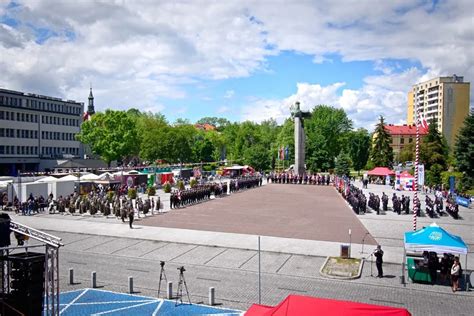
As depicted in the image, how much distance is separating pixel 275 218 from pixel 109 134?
47.9 metres

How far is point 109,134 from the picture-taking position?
72375mm

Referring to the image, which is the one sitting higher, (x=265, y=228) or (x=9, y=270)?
(x=9, y=270)

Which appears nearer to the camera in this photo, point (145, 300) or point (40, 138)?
point (145, 300)

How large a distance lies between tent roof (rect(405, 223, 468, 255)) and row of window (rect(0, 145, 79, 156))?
6516cm

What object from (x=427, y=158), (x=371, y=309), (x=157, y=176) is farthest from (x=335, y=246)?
(x=427, y=158)

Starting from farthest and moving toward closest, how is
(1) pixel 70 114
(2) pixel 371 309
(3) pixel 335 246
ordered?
(1) pixel 70 114
(3) pixel 335 246
(2) pixel 371 309

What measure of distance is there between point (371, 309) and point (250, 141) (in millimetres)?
107111

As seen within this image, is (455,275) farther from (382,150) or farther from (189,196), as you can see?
(382,150)

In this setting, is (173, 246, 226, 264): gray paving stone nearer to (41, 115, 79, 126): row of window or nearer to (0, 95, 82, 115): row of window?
(0, 95, 82, 115): row of window

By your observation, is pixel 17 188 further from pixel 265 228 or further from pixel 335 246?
pixel 335 246

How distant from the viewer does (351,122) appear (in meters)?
107

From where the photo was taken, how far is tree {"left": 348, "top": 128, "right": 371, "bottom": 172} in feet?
330

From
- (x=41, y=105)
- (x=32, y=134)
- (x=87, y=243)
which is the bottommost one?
(x=87, y=243)

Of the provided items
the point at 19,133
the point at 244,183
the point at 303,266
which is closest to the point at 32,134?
the point at 19,133
